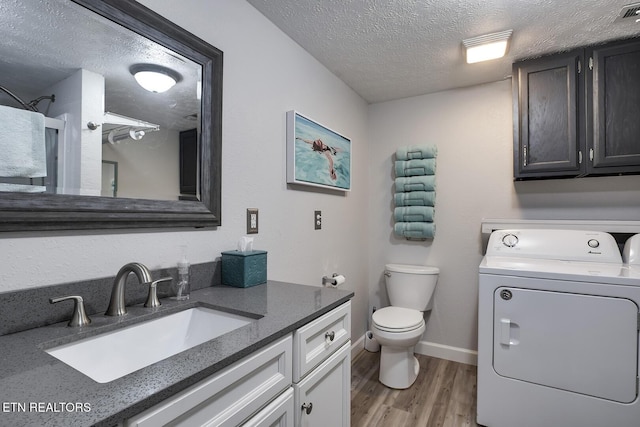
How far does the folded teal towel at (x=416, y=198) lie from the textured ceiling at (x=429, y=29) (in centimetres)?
91

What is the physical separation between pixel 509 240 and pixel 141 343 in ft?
7.19

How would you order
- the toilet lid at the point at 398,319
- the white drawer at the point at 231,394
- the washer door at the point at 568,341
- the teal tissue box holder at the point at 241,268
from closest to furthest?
the white drawer at the point at 231,394, the teal tissue box holder at the point at 241,268, the washer door at the point at 568,341, the toilet lid at the point at 398,319

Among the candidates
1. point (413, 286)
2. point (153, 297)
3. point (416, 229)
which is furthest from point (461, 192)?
point (153, 297)

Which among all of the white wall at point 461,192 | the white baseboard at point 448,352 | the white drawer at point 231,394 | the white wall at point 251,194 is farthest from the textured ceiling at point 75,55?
the white baseboard at point 448,352

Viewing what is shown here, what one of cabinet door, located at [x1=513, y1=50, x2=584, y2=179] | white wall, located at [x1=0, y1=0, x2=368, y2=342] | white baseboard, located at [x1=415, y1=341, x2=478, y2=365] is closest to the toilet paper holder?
white wall, located at [x1=0, y1=0, x2=368, y2=342]

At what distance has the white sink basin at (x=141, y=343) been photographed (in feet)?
2.67

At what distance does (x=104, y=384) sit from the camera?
59 cm

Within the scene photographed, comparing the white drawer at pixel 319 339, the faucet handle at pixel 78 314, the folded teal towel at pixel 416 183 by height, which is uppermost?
the folded teal towel at pixel 416 183

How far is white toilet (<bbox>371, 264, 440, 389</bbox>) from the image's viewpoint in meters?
2.06

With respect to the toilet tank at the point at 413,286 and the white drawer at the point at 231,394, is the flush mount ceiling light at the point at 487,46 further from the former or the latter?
the white drawer at the point at 231,394

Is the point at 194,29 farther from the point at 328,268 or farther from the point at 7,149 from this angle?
the point at 328,268

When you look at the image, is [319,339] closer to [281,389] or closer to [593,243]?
[281,389]

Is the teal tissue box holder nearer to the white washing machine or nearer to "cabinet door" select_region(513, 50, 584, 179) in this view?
the white washing machine

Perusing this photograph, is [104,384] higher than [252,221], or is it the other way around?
[252,221]
